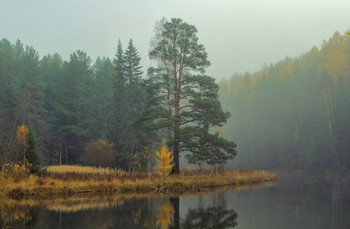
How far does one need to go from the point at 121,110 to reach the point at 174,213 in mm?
28120

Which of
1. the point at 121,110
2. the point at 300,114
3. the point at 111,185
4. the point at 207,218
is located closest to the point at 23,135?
the point at 111,185

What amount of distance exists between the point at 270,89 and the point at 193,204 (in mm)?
68235

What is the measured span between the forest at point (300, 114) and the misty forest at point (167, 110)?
0.70 ft

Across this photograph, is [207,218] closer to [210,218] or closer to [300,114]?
[210,218]

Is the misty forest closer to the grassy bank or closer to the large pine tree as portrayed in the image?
the large pine tree

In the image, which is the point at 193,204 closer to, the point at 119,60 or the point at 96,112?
the point at 119,60

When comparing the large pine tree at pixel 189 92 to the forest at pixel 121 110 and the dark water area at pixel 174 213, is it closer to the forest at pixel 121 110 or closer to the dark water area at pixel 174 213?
the forest at pixel 121 110

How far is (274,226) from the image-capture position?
12141mm

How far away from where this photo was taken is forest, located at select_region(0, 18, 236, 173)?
3028 cm

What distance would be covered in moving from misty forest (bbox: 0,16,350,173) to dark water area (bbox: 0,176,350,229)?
29.4 ft

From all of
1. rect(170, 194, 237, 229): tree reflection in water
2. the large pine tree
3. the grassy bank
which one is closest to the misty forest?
the large pine tree

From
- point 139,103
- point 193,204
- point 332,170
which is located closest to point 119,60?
point 139,103

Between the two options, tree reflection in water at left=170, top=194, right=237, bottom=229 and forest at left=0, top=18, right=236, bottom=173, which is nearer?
tree reflection in water at left=170, top=194, right=237, bottom=229

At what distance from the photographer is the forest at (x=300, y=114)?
5338cm
